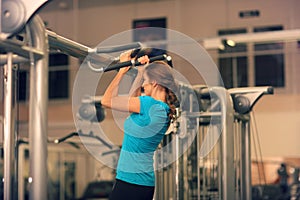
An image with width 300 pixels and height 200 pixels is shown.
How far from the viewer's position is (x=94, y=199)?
19.2 ft

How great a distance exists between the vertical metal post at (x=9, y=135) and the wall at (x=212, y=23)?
387cm

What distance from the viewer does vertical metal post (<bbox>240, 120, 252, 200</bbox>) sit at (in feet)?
11.3

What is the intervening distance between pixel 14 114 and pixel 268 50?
15.5 ft


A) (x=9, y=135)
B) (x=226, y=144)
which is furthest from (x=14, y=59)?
(x=226, y=144)

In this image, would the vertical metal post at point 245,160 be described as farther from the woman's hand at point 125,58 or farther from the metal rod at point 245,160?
the woman's hand at point 125,58

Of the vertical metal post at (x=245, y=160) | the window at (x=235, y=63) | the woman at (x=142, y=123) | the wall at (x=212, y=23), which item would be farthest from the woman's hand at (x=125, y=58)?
the window at (x=235, y=63)

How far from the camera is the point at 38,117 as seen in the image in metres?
1.79

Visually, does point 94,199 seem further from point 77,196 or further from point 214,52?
point 214,52

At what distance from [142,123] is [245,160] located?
1.38m

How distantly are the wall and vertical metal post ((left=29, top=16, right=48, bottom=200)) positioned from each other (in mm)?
3913

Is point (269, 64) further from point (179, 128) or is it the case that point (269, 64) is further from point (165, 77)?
point (165, 77)

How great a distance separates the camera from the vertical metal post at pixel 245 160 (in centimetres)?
344

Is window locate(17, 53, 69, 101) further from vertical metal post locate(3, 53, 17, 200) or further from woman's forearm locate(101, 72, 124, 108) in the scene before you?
vertical metal post locate(3, 53, 17, 200)

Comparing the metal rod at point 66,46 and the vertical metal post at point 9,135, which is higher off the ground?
the metal rod at point 66,46
